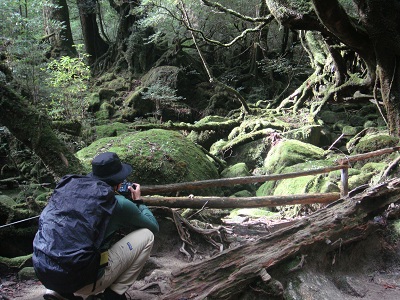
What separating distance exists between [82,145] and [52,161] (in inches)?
184

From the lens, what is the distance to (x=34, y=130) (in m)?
4.66

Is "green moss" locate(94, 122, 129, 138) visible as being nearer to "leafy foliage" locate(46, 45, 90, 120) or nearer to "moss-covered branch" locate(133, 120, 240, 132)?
"moss-covered branch" locate(133, 120, 240, 132)

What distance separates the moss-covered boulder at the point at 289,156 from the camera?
8.70 metres

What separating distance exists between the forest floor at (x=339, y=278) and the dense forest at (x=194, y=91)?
30 cm

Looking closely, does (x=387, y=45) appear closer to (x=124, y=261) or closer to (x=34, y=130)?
(x=124, y=261)

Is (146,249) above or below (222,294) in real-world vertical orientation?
above

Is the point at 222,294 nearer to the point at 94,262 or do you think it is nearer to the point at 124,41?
the point at 94,262

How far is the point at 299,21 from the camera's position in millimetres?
6312

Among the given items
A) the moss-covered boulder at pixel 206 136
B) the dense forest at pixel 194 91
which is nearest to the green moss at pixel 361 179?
the dense forest at pixel 194 91

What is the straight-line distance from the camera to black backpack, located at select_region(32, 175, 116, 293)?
2430 millimetres

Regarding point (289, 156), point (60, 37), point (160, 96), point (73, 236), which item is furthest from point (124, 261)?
point (60, 37)

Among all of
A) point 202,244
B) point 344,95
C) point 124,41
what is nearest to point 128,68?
point 124,41

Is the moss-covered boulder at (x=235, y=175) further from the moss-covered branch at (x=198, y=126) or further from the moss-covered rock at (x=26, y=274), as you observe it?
the moss-covered rock at (x=26, y=274)

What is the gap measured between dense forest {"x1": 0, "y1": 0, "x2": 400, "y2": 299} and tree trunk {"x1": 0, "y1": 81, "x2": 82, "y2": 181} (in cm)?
1
